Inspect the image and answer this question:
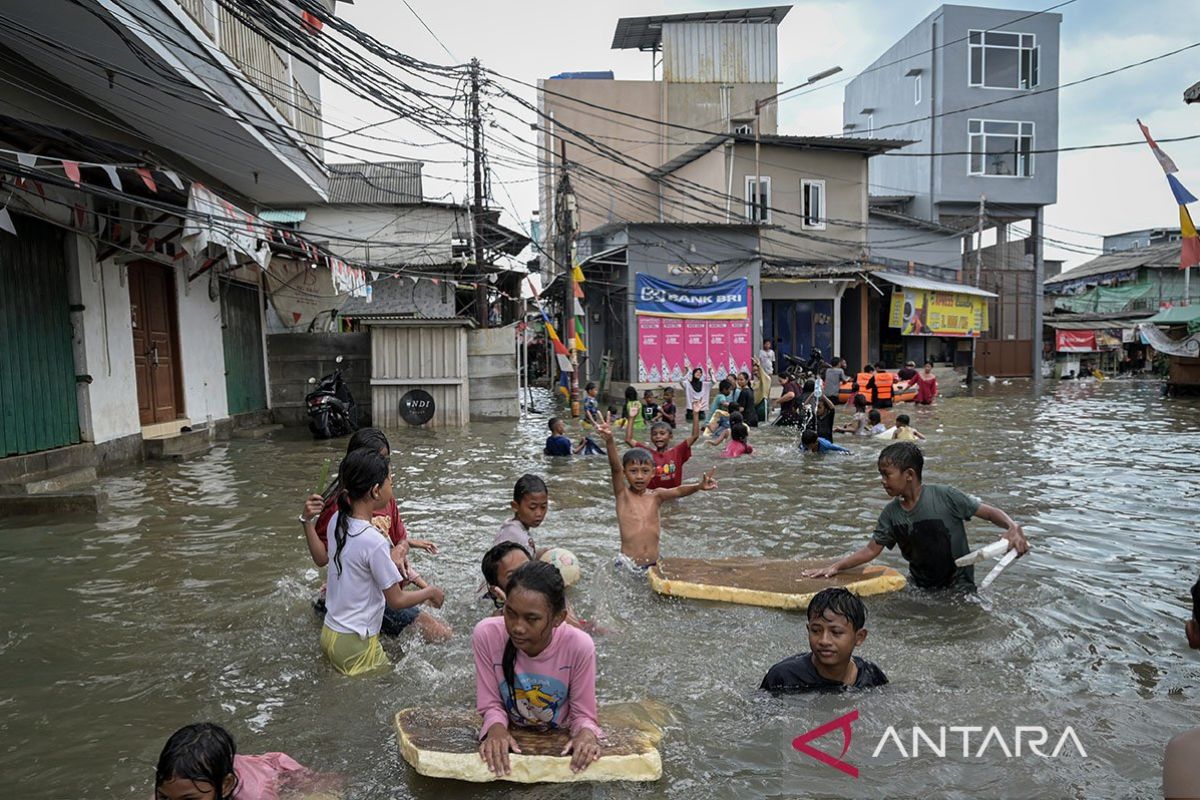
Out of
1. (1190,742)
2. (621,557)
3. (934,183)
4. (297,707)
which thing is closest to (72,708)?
(297,707)

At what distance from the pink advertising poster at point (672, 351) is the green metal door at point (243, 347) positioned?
38.4 feet

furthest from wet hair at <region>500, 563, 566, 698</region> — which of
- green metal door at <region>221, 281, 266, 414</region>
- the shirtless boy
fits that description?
green metal door at <region>221, 281, 266, 414</region>

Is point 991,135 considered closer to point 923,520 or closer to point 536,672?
point 923,520

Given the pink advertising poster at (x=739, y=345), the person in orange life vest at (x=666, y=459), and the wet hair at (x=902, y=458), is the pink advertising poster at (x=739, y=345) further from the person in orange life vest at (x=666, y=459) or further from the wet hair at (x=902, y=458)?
the wet hair at (x=902, y=458)

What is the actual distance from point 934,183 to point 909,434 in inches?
820

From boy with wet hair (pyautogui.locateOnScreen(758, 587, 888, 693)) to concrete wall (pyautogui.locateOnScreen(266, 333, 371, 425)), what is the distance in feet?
53.6

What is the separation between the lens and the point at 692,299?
2556cm

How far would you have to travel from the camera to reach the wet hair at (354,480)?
4359 millimetres

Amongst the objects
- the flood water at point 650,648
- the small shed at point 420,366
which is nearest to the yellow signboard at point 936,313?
the small shed at point 420,366

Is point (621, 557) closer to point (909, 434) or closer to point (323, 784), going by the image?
point (323, 784)

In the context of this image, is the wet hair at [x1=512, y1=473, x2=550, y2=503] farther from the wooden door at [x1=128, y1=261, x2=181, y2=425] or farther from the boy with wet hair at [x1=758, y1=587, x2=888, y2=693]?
the wooden door at [x1=128, y1=261, x2=181, y2=425]

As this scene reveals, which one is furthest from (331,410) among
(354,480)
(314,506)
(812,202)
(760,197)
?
(812,202)

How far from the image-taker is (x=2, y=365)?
A: 9469 mm

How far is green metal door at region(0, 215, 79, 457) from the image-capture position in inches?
377
